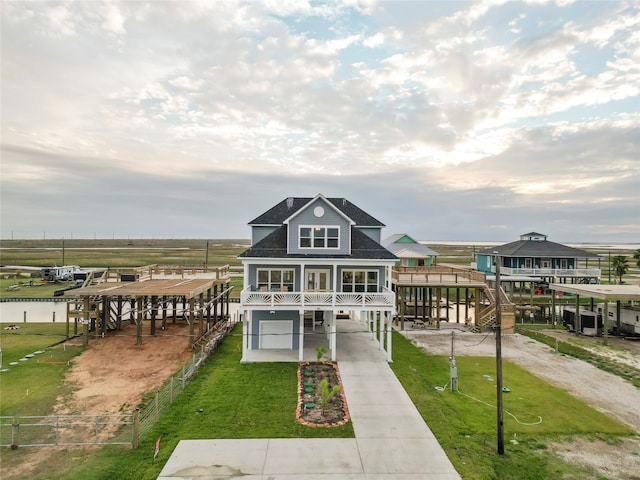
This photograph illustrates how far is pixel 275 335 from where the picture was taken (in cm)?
2222

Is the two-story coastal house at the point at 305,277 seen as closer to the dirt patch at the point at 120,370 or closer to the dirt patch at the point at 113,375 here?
the dirt patch at the point at 120,370

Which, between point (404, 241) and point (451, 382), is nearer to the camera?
point (451, 382)

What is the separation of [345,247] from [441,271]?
47.0 feet

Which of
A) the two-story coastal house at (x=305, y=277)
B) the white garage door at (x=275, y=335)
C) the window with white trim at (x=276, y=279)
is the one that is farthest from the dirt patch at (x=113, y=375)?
the window with white trim at (x=276, y=279)

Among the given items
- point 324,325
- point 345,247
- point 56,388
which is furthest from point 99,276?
point 345,247

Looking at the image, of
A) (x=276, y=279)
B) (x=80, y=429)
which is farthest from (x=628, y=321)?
(x=80, y=429)

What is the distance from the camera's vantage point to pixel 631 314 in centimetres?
2816

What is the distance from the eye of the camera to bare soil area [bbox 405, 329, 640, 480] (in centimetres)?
1126

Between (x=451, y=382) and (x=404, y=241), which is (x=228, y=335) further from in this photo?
(x=404, y=241)

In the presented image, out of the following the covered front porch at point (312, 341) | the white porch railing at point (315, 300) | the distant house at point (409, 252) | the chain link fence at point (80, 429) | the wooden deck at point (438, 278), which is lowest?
the chain link fence at point (80, 429)

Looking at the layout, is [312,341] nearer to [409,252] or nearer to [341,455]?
[341,455]

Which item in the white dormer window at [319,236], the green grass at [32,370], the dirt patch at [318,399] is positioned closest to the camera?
the dirt patch at [318,399]

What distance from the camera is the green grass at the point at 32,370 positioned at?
48.4ft

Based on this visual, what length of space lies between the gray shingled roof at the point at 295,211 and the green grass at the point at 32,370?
1377 cm
